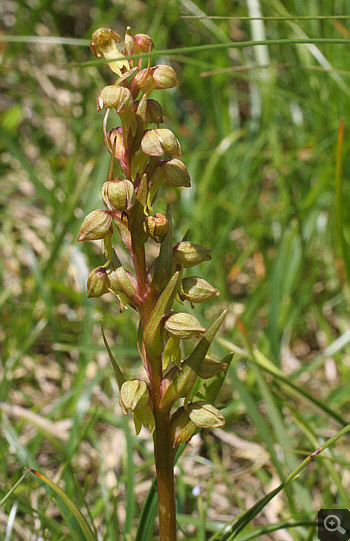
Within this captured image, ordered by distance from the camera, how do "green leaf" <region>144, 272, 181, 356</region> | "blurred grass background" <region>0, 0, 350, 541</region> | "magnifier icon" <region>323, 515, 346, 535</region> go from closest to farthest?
"green leaf" <region>144, 272, 181, 356</region>
"magnifier icon" <region>323, 515, 346, 535</region>
"blurred grass background" <region>0, 0, 350, 541</region>

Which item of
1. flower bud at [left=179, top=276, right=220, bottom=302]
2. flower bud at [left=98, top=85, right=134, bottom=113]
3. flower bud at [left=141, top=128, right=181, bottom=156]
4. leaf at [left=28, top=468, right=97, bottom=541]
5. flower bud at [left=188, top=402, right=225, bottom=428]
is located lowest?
leaf at [left=28, top=468, right=97, bottom=541]

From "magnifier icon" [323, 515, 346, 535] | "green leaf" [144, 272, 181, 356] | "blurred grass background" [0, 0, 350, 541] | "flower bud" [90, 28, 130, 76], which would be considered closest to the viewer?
"green leaf" [144, 272, 181, 356]

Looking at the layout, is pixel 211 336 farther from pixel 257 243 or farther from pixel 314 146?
pixel 314 146

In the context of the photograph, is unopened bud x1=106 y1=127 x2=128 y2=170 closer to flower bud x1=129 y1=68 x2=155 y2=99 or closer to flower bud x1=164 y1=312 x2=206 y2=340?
flower bud x1=129 y1=68 x2=155 y2=99

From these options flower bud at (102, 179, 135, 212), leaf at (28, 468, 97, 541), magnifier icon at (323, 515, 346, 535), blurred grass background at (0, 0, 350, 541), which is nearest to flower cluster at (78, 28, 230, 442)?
flower bud at (102, 179, 135, 212)

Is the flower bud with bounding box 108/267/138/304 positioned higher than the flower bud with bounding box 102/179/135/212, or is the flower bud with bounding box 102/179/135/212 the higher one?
the flower bud with bounding box 102/179/135/212

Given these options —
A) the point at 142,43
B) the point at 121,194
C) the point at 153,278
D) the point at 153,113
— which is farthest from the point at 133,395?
the point at 142,43

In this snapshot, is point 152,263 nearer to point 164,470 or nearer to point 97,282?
point 97,282

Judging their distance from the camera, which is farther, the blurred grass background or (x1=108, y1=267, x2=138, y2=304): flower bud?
the blurred grass background
